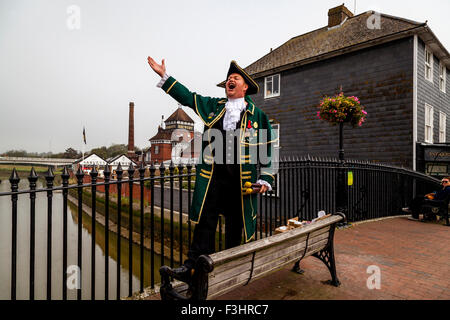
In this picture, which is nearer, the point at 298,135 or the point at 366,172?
the point at 366,172

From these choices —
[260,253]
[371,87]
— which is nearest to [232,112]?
[260,253]

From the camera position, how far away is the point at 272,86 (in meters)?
14.6

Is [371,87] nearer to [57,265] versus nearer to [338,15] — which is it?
[338,15]

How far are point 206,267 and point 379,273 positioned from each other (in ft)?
9.73

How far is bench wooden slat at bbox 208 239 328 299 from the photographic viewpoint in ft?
6.65

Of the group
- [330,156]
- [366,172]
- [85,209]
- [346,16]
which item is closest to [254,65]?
[346,16]

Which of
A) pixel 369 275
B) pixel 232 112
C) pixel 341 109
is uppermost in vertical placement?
pixel 341 109

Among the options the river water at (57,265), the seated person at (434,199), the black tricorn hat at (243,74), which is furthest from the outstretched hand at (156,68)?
the river water at (57,265)

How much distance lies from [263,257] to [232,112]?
4.53 feet

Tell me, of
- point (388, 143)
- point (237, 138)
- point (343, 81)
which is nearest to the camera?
point (237, 138)

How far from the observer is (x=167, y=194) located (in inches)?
799

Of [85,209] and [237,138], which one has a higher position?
[237,138]
